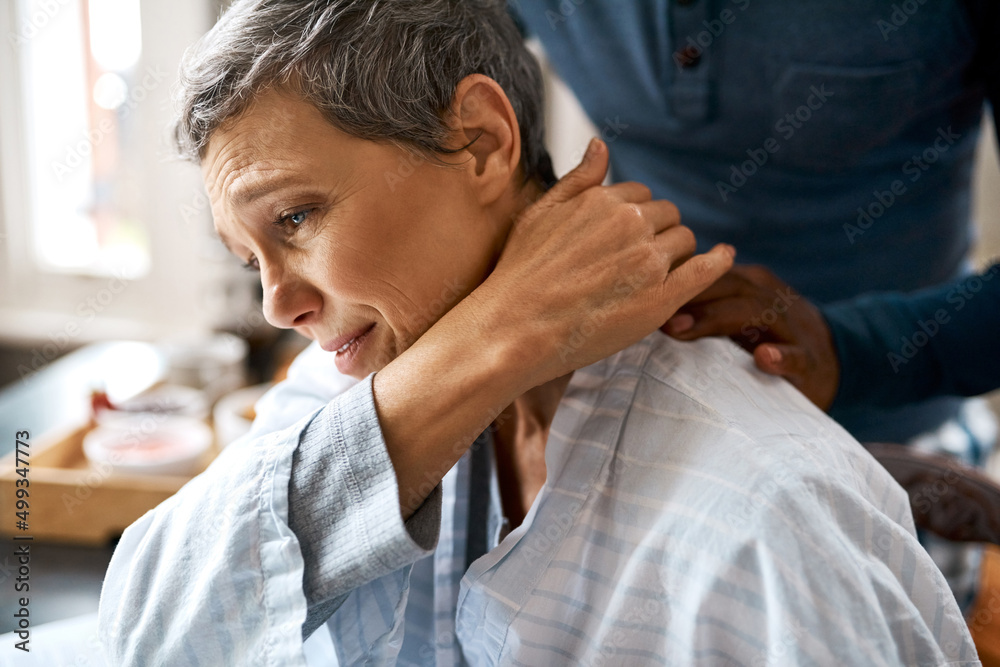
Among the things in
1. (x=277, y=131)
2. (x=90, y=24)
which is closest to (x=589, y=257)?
(x=277, y=131)

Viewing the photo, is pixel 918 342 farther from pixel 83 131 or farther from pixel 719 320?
pixel 83 131

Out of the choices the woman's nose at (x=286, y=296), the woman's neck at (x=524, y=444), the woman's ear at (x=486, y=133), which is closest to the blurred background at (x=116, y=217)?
the woman's neck at (x=524, y=444)

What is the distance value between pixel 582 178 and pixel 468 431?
0.33 m

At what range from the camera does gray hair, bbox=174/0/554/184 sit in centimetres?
84

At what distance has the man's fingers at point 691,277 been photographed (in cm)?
88

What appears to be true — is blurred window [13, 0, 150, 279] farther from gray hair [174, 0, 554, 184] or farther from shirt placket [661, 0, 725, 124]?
gray hair [174, 0, 554, 184]

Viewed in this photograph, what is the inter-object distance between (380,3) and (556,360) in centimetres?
44

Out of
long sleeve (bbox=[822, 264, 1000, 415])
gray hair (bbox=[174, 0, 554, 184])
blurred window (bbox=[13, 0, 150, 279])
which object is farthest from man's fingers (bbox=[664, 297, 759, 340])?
blurred window (bbox=[13, 0, 150, 279])

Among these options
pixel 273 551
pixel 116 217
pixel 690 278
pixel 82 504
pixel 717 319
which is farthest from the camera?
pixel 116 217

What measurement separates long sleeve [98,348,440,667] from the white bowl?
828 mm

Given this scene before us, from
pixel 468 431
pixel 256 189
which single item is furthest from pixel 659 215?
pixel 256 189

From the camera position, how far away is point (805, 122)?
1353 millimetres

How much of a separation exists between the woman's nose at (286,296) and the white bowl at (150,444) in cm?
89

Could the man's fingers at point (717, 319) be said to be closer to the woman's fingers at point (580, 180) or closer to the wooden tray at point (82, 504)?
the woman's fingers at point (580, 180)
